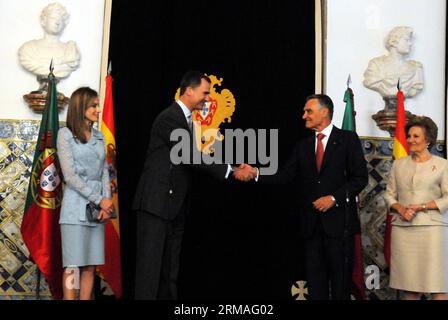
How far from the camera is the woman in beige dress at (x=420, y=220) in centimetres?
470

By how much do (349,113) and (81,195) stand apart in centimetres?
226

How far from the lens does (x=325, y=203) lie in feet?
14.7

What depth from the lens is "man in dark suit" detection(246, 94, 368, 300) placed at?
14.7 ft

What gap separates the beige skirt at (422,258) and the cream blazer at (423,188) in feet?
0.21

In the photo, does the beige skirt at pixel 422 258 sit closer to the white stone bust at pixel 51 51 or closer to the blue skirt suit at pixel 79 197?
the blue skirt suit at pixel 79 197

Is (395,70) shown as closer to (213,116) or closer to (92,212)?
(213,116)

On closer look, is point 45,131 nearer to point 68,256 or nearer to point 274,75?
point 68,256

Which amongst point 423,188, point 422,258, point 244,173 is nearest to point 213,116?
point 244,173

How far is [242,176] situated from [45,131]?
146cm

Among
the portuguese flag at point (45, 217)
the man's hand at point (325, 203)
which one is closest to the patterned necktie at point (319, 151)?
the man's hand at point (325, 203)

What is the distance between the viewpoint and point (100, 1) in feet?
19.3

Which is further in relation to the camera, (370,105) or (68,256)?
(370,105)

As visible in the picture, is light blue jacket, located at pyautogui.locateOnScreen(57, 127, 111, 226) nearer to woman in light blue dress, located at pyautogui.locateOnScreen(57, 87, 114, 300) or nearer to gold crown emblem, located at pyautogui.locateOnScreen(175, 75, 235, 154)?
woman in light blue dress, located at pyautogui.locateOnScreen(57, 87, 114, 300)

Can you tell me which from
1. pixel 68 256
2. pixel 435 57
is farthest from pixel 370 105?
pixel 68 256
